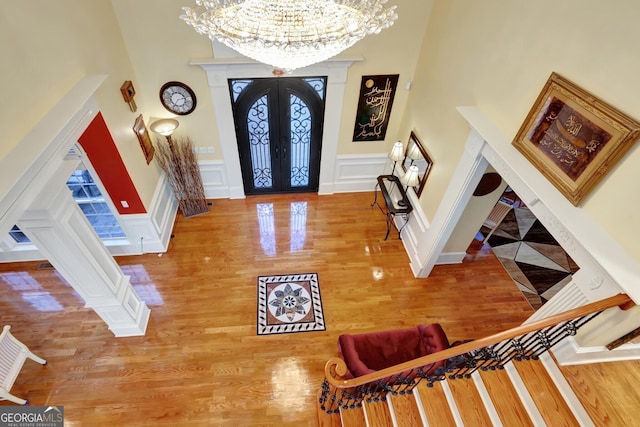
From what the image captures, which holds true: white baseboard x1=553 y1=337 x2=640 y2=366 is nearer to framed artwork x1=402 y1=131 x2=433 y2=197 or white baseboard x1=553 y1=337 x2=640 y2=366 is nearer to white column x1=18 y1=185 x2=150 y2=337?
framed artwork x1=402 y1=131 x2=433 y2=197

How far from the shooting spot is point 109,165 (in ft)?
13.4

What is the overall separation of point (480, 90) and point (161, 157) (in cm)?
456

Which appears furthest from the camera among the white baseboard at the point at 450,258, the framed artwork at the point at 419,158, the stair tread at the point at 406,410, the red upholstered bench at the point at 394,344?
the white baseboard at the point at 450,258

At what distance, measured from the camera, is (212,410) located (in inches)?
143

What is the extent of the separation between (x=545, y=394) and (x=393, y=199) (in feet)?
11.1

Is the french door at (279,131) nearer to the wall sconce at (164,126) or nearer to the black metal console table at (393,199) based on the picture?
the wall sconce at (164,126)

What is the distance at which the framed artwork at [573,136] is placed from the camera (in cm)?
212

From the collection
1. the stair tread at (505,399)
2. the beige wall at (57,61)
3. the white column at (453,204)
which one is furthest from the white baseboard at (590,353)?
the beige wall at (57,61)

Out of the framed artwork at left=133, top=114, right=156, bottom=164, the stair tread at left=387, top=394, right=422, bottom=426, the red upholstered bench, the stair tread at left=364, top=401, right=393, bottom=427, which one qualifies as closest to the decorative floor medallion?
the red upholstered bench

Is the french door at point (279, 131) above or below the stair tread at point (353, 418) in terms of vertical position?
above

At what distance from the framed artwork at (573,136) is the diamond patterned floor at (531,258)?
10.1 feet

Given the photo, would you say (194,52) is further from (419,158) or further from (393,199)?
(393,199)

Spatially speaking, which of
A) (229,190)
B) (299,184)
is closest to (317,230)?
(299,184)

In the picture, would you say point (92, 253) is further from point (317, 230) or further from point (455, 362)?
point (455, 362)
